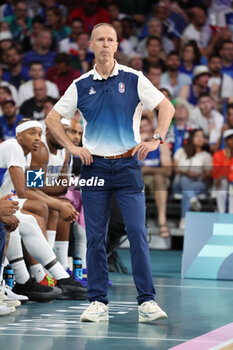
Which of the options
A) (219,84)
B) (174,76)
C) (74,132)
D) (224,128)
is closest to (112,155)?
(74,132)

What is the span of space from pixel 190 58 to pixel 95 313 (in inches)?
344

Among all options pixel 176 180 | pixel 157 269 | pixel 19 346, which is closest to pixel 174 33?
pixel 176 180

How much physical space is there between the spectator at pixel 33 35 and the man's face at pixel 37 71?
1159mm

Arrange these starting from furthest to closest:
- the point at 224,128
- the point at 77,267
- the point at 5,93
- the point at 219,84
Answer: the point at 5,93
the point at 219,84
the point at 224,128
the point at 77,267

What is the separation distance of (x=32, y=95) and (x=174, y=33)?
2966mm

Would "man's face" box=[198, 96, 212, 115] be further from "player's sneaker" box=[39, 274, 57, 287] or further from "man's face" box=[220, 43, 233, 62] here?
"player's sneaker" box=[39, 274, 57, 287]

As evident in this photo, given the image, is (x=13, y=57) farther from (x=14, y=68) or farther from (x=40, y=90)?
(x=40, y=90)

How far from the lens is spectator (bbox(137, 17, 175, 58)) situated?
1394cm

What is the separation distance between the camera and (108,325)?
5.00m

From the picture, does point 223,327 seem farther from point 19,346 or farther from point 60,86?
point 60,86

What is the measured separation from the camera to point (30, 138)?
6.63 metres

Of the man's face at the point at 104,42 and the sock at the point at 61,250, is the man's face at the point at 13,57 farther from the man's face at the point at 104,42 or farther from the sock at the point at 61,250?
the man's face at the point at 104,42

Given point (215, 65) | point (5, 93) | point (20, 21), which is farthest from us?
point (20, 21)

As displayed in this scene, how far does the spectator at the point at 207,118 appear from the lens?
12.0 m
